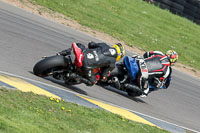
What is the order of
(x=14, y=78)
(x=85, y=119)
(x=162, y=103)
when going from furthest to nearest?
(x=162, y=103) < (x=14, y=78) < (x=85, y=119)

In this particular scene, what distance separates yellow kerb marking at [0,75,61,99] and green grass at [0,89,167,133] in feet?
1.11

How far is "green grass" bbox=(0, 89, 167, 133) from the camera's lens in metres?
4.79

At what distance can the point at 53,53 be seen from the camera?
34.9 feet

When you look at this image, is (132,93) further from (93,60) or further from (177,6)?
(177,6)

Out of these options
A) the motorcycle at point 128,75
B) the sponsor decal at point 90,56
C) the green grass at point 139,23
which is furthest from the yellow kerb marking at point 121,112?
the green grass at point 139,23

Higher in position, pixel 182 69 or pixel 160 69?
pixel 160 69

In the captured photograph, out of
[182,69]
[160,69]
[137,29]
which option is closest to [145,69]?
[160,69]

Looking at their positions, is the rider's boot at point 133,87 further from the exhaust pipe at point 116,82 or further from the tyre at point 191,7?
the tyre at point 191,7

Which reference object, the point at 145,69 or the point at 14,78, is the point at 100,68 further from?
the point at 14,78

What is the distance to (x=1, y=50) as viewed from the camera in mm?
8789

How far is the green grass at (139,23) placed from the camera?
17688 millimetres

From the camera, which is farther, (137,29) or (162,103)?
(137,29)

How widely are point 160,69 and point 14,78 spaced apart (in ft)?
11.9

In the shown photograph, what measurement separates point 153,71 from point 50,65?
2793 mm
